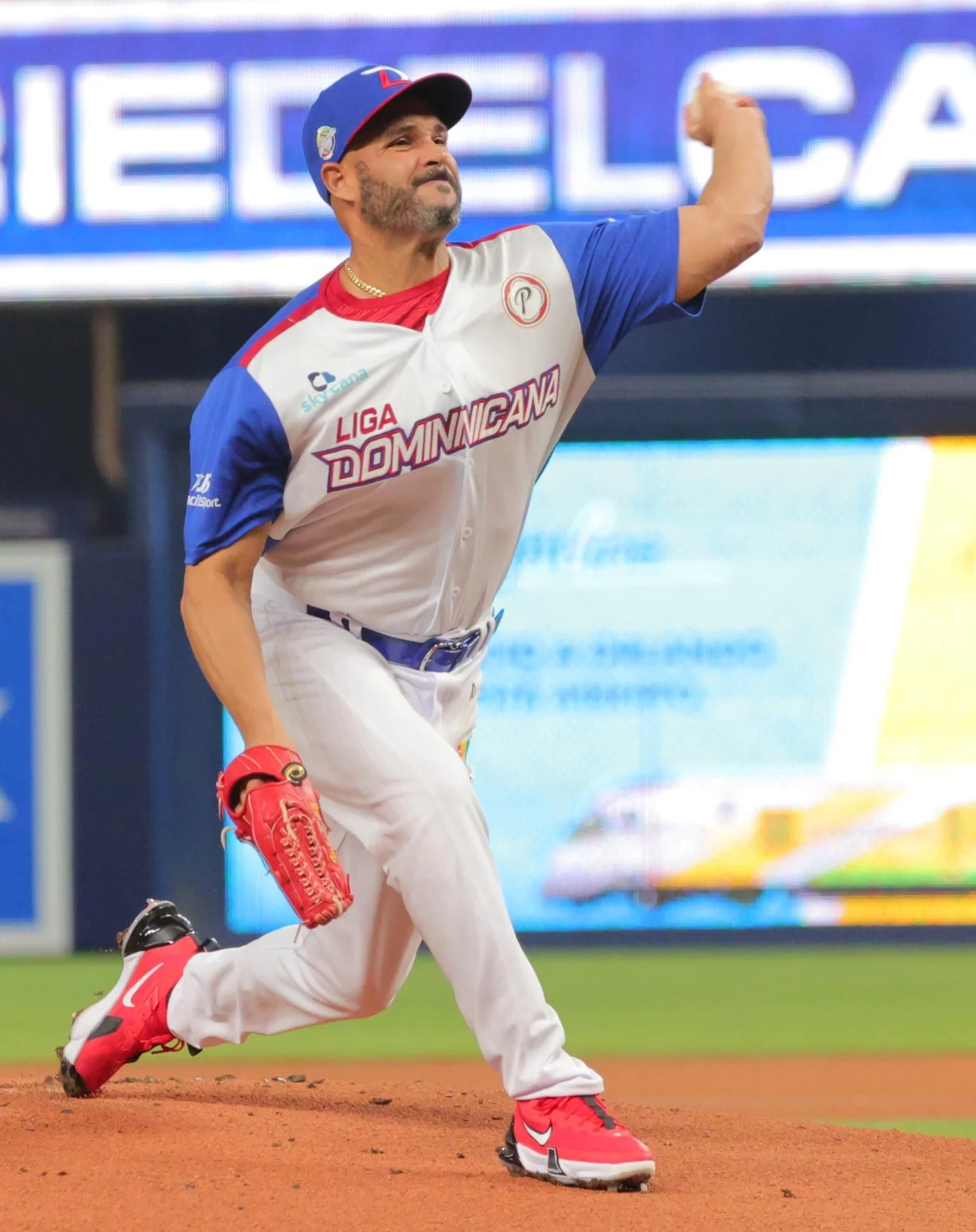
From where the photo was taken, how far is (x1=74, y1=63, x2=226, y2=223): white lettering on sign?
903cm

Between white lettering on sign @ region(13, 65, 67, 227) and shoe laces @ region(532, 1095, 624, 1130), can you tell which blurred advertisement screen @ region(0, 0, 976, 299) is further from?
shoe laces @ region(532, 1095, 624, 1130)

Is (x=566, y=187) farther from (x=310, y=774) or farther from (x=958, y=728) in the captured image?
(x=310, y=774)

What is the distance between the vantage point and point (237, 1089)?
421 centimetres

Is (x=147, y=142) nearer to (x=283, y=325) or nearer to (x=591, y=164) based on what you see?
(x=591, y=164)

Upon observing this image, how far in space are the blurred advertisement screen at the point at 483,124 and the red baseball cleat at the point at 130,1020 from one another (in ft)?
17.8

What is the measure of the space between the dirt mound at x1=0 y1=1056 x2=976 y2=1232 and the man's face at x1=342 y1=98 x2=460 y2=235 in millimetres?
1738

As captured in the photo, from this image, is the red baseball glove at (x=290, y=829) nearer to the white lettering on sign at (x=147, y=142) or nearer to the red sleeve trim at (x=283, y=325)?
the red sleeve trim at (x=283, y=325)

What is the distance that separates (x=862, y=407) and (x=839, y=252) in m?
0.83

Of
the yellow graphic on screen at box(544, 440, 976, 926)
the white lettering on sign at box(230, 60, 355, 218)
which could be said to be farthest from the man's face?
the white lettering on sign at box(230, 60, 355, 218)

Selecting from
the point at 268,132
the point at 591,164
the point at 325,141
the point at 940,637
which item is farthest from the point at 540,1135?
the point at 268,132

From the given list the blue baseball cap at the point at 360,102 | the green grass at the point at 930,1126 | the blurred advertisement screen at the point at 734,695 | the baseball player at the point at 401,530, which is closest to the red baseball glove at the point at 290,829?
the baseball player at the point at 401,530

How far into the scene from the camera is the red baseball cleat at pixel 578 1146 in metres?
3.16

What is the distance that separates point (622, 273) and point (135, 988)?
182 cm

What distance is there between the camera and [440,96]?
3537mm
